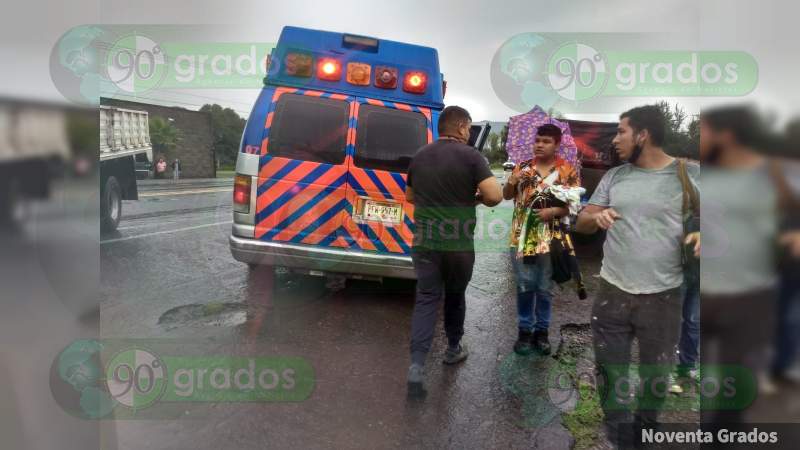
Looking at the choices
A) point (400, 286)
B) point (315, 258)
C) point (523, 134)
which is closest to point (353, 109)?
point (315, 258)

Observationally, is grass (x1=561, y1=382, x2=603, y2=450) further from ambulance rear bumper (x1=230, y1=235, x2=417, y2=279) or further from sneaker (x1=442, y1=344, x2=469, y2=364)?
ambulance rear bumper (x1=230, y1=235, x2=417, y2=279)

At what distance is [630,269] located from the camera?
7.72 feet

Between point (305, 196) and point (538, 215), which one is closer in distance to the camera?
point (538, 215)

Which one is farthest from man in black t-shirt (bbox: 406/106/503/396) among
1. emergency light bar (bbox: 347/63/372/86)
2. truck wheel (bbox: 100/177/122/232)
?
truck wheel (bbox: 100/177/122/232)

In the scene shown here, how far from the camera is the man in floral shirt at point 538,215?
338cm

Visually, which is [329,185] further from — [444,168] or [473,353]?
[473,353]

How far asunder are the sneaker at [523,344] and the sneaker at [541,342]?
62 mm

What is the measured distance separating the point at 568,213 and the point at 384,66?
89.6 inches

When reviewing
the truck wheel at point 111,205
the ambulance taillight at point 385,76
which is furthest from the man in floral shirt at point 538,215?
the truck wheel at point 111,205

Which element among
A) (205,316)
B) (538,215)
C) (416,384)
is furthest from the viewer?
(205,316)

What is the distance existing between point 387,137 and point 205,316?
2.38 metres

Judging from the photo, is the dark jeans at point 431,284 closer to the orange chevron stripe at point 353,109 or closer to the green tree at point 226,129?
the orange chevron stripe at point 353,109

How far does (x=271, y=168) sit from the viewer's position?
4145 mm

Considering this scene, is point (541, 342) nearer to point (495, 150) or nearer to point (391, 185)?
point (391, 185)
